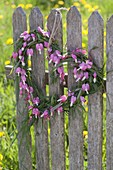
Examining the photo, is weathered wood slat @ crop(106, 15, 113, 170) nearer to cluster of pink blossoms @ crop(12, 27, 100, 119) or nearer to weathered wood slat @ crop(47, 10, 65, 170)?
cluster of pink blossoms @ crop(12, 27, 100, 119)

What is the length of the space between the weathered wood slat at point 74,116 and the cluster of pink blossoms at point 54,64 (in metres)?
0.04

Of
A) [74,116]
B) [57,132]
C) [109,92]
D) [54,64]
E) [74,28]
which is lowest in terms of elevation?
[57,132]

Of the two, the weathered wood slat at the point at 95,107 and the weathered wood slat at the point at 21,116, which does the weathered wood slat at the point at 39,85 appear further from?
the weathered wood slat at the point at 95,107

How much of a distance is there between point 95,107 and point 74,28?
0.43m

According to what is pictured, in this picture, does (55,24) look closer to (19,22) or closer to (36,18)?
(36,18)

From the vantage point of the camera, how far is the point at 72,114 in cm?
253

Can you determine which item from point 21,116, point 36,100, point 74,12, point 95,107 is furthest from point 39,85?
point 74,12

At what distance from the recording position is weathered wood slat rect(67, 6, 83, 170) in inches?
93.4

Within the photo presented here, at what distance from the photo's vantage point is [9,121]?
360 centimetres

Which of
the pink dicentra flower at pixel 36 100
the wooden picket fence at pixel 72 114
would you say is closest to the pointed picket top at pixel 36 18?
the wooden picket fence at pixel 72 114

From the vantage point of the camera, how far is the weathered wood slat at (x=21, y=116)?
8.46 feet

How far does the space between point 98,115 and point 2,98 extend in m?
1.49

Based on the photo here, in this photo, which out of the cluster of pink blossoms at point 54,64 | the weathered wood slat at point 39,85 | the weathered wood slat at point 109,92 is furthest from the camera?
the weathered wood slat at point 39,85

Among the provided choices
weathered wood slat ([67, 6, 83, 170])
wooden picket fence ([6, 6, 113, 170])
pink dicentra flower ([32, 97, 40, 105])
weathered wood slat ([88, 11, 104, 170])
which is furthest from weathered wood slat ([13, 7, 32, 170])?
weathered wood slat ([88, 11, 104, 170])
